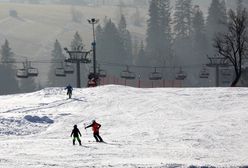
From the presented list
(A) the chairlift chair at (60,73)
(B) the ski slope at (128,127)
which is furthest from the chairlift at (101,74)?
(B) the ski slope at (128,127)

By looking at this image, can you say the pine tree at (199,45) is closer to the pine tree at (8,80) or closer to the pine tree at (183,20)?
the pine tree at (183,20)

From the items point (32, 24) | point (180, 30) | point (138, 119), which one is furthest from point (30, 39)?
point (138, 119)

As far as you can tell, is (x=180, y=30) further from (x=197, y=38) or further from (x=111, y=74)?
(x=111, y=74)

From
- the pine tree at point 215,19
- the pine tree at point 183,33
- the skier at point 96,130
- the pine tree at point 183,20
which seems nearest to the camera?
the skier at point 96,130

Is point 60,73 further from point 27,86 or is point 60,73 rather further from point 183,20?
point 183,20

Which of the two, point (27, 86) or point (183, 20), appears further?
point (183, 20)

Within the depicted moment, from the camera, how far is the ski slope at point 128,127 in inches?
1001

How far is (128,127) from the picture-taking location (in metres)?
37.3

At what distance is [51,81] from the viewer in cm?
12525

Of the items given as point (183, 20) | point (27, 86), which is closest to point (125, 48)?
point (183, 20)

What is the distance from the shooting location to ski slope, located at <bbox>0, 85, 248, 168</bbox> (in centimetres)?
2542

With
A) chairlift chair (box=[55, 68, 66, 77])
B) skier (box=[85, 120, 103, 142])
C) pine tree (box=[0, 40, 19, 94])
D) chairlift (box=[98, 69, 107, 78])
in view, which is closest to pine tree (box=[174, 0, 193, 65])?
pine tree (box=[0, 40, 19, 94])

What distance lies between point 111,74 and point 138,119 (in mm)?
84968

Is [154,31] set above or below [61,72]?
above
